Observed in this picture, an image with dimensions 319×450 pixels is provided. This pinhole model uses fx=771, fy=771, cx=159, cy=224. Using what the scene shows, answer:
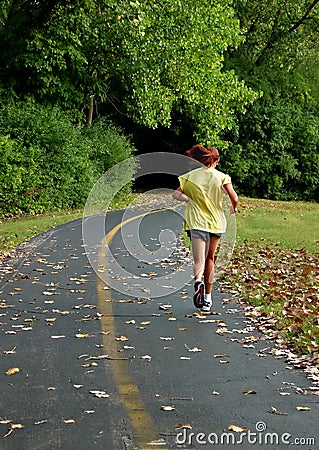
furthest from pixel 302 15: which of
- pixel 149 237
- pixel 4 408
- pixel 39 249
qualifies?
pixel 4 408

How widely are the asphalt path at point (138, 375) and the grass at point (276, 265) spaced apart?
0.39 metres

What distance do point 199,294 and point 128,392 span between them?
11.5 feet

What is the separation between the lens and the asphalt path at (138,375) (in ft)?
18.0

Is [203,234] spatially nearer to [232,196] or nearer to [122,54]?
[232,196]

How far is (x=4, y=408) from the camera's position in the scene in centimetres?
612

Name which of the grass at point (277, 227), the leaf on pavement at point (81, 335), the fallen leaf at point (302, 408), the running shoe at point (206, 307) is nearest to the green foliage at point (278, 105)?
the grass at point (277, 227)

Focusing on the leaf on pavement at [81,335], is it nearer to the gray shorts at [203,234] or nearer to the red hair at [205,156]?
the gray shorts at [203,234]

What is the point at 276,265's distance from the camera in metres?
14.8

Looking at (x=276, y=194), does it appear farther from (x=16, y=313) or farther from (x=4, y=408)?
(x=4, y=408)

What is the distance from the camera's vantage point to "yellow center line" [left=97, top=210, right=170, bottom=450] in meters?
5.42

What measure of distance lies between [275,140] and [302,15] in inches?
262

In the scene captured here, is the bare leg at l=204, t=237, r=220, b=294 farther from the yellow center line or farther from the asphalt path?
A: the yellow center line

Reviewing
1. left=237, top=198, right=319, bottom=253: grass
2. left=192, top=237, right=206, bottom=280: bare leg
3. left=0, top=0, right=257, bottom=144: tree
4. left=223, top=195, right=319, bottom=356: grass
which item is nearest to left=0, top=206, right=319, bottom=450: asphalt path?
left=223, top=195, right=319, bottom=356: grass

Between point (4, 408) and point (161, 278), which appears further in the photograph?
point (161, 278)
